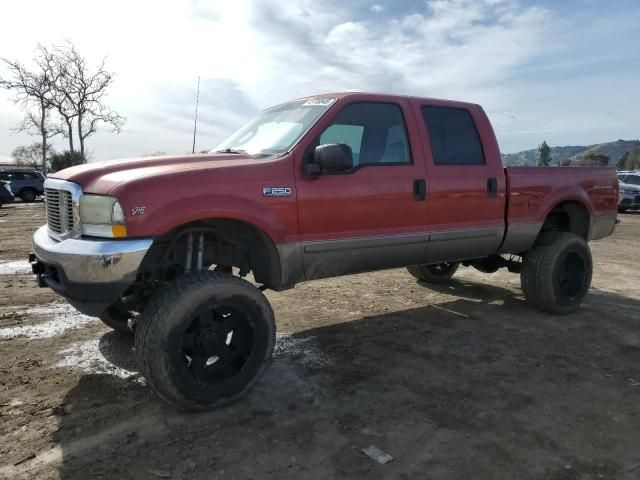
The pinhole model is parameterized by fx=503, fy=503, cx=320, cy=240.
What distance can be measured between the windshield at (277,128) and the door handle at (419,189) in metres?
0.97

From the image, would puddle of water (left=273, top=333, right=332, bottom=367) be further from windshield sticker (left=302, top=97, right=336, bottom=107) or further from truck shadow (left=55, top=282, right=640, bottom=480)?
windshield sticker (left=302, top=97, right=336, bottom=107)

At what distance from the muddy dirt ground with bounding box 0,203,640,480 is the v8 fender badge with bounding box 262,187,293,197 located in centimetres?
134

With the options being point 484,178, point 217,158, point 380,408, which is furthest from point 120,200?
point 484,178

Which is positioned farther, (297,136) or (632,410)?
(297,136)

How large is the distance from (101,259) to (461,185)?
120 inches

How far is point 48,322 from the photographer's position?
16.0 ft

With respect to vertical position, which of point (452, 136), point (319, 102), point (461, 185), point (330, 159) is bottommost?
point (461, 185)

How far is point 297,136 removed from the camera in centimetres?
374

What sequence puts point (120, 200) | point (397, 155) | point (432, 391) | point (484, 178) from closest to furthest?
point (120, 200) → point (432, 391) → point (397, 155) → point (484, 178)

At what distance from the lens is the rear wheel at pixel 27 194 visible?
2616cm

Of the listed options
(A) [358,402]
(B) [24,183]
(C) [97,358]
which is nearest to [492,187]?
(A) [358,402]

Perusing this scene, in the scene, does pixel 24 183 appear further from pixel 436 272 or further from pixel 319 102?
pixel 319 102

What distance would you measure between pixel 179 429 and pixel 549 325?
147 inches

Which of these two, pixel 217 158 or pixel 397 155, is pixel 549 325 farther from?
pixel 217 158
